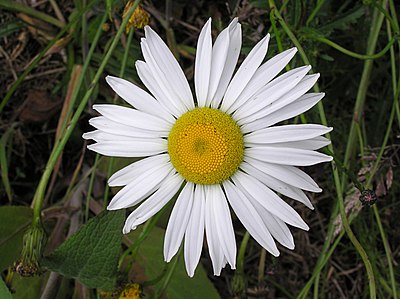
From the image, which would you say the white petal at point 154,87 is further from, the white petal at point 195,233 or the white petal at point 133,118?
the white petal at point 195,233

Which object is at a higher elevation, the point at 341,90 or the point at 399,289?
the point at 341,90

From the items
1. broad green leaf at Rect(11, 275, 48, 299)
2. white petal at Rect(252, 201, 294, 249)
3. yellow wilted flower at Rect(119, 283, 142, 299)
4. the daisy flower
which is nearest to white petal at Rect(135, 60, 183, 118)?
the daisy flower

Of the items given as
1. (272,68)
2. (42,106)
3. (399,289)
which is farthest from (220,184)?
(42,106)

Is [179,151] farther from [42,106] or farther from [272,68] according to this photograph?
[42,106]

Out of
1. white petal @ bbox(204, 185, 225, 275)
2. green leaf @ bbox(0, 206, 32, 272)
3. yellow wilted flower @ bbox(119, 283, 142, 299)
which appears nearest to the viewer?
white petal @ bbox(204, 185, 225, 275)

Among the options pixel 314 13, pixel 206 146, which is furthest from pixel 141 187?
pixel 314 13

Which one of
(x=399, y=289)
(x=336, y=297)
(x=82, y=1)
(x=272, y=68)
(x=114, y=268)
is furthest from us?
(x=336, y=297)

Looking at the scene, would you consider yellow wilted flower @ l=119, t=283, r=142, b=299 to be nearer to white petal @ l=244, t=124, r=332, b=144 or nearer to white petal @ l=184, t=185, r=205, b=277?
white petal @ l=184, t=185, r=205, b=277

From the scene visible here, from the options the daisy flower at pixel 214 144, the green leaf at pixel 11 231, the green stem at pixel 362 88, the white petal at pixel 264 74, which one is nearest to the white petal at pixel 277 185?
the daisy flower at pixel 214 144
